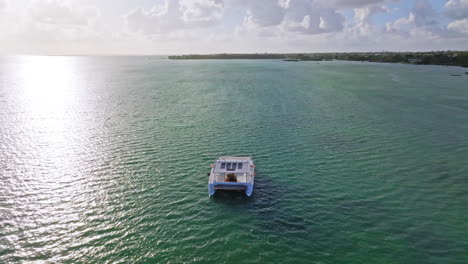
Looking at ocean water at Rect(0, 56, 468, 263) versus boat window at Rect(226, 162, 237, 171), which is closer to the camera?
ocean water at Rect(0, 56, 468, 263)

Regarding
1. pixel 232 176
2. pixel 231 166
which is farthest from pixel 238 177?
pixel 231 166

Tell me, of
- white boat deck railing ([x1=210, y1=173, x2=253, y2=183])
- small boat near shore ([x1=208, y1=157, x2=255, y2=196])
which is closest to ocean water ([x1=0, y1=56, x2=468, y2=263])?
small boat near shore ([x1=208, y1=157, x2=255, y2=196])

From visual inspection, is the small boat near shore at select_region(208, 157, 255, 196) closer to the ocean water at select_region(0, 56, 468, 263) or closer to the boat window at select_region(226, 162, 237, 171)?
the boat window at select_region(226, 162, 237, 171)

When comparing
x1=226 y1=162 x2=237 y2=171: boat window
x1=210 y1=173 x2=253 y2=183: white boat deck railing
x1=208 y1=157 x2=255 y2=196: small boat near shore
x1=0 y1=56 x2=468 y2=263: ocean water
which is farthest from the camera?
x1=226 y1=162 x2=237 y2=171: boat window

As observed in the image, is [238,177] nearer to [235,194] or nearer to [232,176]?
[232,176]

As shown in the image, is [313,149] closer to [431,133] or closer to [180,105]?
[431,133]
